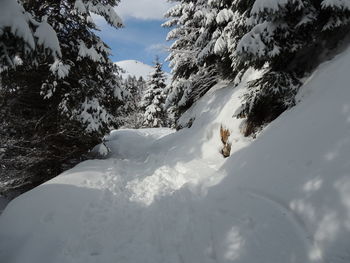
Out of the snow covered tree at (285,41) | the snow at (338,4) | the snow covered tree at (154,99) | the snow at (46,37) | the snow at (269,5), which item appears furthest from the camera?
the snow covered tree at (154,99)

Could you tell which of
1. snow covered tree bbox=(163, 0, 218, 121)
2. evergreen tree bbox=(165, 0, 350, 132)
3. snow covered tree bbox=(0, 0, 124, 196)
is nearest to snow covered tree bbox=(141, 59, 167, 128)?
snow covered tree bbox=(163, 0, 218, 121)

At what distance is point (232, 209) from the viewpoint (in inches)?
185

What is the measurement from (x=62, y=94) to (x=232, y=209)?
6616mm

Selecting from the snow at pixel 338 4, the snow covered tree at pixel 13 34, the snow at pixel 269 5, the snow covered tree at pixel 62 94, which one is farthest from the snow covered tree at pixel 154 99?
the snow covered tree at pixel 13 34

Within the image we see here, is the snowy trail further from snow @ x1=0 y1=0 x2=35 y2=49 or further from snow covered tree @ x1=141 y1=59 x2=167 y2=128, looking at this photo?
snow covered tree @ x1=141 y1=59 x2=167 y2=128

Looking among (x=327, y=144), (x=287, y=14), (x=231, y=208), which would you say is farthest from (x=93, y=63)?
(x=327, y=144)

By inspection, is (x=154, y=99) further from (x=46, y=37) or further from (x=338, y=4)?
(x=46, y=37)

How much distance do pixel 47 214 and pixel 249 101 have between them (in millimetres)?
5330

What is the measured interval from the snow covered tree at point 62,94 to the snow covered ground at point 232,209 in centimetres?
161

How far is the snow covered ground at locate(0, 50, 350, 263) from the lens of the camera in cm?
352

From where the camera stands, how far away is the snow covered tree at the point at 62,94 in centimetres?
767

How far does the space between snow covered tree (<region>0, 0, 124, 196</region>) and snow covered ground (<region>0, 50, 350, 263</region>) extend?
1615 millimetres

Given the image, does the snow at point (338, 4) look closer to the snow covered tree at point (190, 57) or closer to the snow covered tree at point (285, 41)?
the snow covered tree at point (285, 41)

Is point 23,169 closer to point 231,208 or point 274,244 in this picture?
point 231,208
